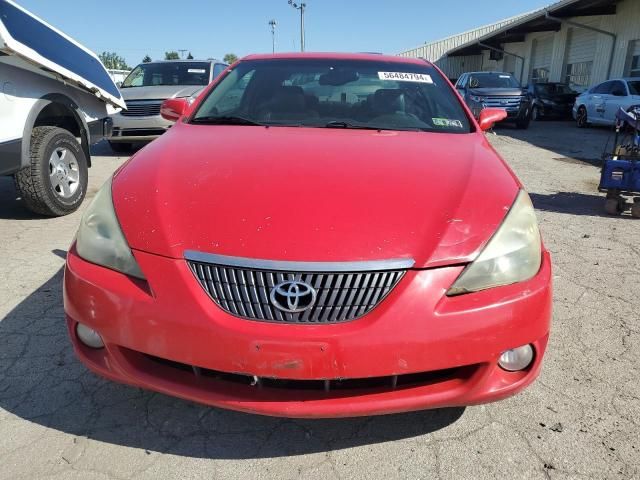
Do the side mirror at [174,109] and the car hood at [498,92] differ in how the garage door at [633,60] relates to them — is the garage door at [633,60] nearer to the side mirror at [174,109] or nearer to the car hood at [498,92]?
the car hood at [498,92]

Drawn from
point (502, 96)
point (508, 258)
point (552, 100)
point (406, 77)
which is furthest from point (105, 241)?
point (552, 100)

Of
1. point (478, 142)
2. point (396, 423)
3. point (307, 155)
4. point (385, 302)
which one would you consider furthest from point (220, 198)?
point (478, 142)

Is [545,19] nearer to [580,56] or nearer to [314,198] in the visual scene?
[580,56]

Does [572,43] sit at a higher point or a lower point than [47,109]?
higher

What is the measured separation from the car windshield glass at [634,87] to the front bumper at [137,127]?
447 inches

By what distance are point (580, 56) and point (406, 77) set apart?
21.1m

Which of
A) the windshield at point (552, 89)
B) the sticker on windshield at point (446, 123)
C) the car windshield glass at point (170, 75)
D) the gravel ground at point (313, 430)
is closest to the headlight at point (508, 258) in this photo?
the gravel ground at point (313, 430)

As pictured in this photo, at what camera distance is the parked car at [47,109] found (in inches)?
145

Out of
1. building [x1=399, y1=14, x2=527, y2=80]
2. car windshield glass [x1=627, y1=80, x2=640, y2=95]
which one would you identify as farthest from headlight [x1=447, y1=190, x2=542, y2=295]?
building [x1=399, y1=14, x2=527, y2=80]

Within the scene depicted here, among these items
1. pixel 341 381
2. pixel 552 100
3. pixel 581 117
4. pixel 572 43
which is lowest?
pixel 581 117

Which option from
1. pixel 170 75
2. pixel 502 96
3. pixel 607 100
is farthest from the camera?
pixel 502 96

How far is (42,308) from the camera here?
2.84 metres

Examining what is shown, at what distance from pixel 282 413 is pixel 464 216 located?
916 mm

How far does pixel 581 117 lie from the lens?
1464 centimetres
